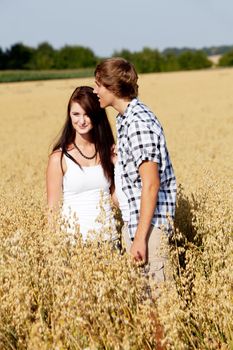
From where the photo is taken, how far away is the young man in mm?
3393

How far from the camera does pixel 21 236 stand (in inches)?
126

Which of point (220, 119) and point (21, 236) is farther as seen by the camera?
point (220, 119)

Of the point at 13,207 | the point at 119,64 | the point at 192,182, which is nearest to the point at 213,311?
the point at 119,64

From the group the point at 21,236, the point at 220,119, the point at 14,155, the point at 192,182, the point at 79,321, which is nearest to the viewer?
the point at 79,321

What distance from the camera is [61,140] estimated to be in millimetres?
4176

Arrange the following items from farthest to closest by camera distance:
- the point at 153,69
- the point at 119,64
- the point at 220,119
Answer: the point at 153,69
the point at 220,119
the point at 119,64

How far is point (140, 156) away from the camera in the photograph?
3.40 metres

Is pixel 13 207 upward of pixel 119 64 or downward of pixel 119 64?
downward

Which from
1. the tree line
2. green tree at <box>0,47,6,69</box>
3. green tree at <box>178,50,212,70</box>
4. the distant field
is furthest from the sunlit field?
green tree at <box>178,50,212,70</box>

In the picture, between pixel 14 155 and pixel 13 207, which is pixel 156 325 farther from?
pixel 14 155

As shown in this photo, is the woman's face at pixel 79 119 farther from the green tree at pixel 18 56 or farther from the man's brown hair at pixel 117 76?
the green tree at pixel 18 56

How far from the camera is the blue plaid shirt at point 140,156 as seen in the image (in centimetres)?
339

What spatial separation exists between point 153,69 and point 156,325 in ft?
326

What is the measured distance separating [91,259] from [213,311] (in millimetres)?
638
